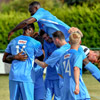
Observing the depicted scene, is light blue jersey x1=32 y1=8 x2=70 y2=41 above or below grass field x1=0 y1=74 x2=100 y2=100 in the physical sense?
above

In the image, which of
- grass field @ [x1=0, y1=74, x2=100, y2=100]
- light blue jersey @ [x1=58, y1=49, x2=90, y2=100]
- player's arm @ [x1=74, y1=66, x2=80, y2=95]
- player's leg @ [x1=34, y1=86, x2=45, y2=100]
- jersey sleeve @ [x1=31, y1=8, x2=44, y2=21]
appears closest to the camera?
player's arm @ [x1=74, y1=66, x2=80, y2=95]

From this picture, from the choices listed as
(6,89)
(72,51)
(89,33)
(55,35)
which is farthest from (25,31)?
(89,33)

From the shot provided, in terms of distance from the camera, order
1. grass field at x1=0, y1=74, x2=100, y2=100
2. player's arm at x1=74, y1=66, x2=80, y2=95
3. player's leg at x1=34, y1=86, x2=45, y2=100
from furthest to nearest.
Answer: grass field at x1=0, y1=74, x2=100, y2=100 → player's leg at x1=34, y1=86, x2=45, y2=100 → player's arm at x1=74, y1=66, x2=80, y2=95

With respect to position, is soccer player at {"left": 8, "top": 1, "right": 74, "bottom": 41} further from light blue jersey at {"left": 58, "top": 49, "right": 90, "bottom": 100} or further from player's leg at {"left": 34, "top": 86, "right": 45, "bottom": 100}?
light blue jersey at {"left": 58, "top": 49, "right": 90, "bottom": 100}

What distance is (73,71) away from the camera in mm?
5301

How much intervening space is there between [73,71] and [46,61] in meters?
0.75

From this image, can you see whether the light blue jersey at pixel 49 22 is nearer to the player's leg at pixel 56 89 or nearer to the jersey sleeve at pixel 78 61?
→ the player's leg at pixel 56 89

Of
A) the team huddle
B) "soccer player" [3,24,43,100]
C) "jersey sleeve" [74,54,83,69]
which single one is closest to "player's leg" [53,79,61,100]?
the team huddle

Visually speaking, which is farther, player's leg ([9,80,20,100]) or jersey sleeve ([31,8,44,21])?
jersey sleeve ([31,8,44,21])

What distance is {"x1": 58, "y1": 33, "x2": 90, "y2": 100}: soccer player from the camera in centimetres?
525

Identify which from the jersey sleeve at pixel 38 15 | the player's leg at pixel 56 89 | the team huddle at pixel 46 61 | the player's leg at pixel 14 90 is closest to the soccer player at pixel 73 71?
the team huddle at pixel 46 61

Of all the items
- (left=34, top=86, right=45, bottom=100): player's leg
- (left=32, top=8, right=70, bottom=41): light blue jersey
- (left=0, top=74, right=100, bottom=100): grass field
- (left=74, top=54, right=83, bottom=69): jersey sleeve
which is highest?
(left=32, top=8, right=70, bottom=41): light blue jersey

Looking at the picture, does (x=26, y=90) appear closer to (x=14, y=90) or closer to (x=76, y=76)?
(x=14, y=90)

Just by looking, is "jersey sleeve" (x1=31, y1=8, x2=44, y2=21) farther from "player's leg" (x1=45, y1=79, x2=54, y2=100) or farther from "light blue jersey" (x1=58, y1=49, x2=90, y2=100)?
"light blue jersey" (x1=58, y1=49, x2=90, y2=100)
